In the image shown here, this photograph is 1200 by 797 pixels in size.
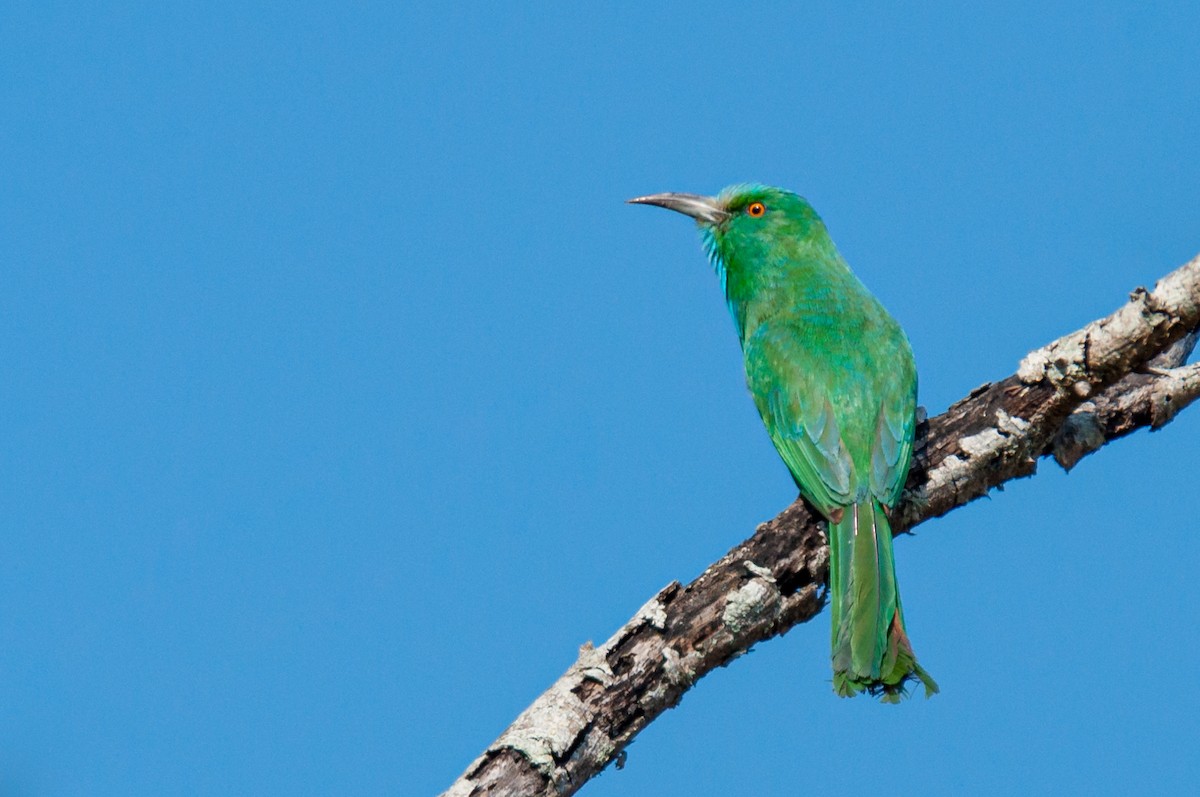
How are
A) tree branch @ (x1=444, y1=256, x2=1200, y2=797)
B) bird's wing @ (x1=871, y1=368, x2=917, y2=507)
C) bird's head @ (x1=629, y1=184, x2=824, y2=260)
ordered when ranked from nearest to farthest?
tree branch @ (x1=444, y1=256, x2=1200, y2=797), bird's wing @ (x1=871, y1=368, x2=917, y2=507), bird's head @ (x1=629, y1=184, x2=824, y2=260)

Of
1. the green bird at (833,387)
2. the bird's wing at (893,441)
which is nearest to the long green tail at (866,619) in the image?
the green bird at (833,387)

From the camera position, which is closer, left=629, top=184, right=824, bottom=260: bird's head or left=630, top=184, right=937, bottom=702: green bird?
left=630, top=184, right=937, bottom=702: green bird

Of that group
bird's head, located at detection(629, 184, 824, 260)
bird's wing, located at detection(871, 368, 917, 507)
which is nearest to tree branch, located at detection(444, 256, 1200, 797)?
bird's wing, located at detection(871, 368, 917, 507)

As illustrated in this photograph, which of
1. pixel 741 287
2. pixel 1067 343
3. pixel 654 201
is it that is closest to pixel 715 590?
pixel 1067 343

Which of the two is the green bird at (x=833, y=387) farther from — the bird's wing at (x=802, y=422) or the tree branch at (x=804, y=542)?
the tree branch at (x=804, y=542)

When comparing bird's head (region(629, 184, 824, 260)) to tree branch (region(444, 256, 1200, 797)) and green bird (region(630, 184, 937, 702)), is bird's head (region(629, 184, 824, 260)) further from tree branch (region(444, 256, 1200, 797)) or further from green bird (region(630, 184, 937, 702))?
tree branch (region(444, 256, 1200, 797))

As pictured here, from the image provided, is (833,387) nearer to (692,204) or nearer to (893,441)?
(893,441)
